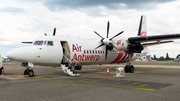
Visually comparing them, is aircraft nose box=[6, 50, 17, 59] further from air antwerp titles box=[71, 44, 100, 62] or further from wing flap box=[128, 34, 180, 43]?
wing flap box=[128, 34, 180, 43]

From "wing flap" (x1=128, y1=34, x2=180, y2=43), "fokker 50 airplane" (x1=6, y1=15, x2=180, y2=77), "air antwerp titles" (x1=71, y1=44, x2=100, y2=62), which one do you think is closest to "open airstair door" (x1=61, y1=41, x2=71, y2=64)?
"fokker 50 airplane" (x1=6, y1=15, x2=180, y2=77)

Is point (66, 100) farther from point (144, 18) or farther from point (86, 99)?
point (144, 18)

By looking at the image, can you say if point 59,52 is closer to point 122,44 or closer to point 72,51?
point 72,51

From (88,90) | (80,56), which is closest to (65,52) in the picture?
(80,56)

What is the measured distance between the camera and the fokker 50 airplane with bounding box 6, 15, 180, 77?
13.1 m

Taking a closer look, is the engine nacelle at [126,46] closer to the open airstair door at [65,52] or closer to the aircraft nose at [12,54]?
the open airstair door at [65,52]

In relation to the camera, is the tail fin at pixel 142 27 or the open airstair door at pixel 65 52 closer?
the open airstair door at pixel 65 52

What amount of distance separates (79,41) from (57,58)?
369cm

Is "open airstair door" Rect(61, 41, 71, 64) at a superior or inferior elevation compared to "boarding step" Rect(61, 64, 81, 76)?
superior

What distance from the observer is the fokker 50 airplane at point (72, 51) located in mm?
13148

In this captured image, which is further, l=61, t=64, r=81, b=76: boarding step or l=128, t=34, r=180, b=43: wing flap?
l=128, t=34, r=180, b=43: wing flap

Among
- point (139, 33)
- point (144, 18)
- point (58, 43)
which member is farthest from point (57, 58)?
point (144, 18)

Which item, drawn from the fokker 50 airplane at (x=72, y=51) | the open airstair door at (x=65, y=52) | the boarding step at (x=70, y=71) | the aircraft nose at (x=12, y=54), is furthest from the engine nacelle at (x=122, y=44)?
the aircraft nose at (x=12, y=54)

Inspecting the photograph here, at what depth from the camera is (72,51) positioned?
1582cm
